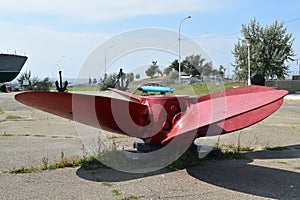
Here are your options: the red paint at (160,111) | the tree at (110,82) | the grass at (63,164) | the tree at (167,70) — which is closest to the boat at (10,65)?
the tree at (110,82)

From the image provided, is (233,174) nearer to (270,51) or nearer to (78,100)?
(78,100)

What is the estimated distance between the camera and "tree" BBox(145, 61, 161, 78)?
697cm

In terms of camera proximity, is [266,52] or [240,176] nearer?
[240,176]

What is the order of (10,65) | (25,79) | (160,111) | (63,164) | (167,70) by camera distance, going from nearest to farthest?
1. (63,164)
2. (160,111)
3. (10,65)
4. (167,70)
5. (25,79)

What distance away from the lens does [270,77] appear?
38.9 meters

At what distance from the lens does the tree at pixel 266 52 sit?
37.7m

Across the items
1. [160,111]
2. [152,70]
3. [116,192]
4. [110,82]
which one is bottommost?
[116,192]

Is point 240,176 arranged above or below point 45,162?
below

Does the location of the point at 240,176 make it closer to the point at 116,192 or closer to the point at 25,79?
the point at 116,192

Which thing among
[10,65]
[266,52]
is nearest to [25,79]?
[266,52]

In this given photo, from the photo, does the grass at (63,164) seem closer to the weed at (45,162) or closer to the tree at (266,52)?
the weed at (45,162)

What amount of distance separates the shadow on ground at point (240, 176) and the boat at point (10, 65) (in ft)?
11.2

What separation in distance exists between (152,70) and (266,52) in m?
33.1

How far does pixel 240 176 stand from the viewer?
5660 millimetres
